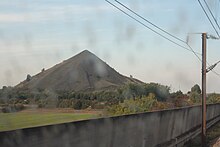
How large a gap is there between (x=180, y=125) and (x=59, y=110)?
448 inches

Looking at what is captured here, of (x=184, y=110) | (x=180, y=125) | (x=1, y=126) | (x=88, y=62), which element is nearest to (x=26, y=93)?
(x=1, y=126)

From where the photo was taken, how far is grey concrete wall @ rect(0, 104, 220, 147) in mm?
8086

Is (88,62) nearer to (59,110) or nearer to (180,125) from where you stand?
(59,110)

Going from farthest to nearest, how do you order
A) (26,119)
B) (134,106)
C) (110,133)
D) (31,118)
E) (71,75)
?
(134,106) → (71,75) → (110,133) → (31,118) → (26,119)

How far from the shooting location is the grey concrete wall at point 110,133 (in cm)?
809

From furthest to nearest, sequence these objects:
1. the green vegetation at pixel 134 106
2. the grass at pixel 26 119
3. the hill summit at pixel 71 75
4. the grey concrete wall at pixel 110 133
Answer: the green vegetation at pixel 134 106 < the hill summit at pixel 71 75 < the grey concrete wall at pixel 110 133 < the grass at pixel 26 119

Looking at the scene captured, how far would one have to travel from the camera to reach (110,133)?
40.1 feet

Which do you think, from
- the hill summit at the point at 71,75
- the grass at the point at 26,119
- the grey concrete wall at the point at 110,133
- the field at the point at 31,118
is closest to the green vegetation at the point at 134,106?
the grey concrete wall at the point at 110,133

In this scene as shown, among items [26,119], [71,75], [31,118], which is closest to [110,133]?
[71,75]

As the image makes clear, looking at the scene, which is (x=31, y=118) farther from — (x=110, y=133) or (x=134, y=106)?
(x=134, y=106)

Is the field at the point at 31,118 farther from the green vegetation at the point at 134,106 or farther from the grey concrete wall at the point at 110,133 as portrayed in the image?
the green vegetation at the point at 134,106

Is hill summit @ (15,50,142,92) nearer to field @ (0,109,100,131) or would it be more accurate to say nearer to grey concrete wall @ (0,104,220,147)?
field @ (0,109,100,131)

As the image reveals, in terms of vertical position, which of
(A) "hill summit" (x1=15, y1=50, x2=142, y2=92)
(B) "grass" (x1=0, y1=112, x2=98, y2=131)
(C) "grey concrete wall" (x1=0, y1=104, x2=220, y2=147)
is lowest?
(C) "grey concrete wall" (x1=0, y1=104, x2=220, y2=147)

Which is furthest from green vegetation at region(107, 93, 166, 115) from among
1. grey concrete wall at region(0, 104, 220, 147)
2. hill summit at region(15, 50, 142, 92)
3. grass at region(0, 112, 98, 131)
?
grass at region(0, 112, 98, 131)
